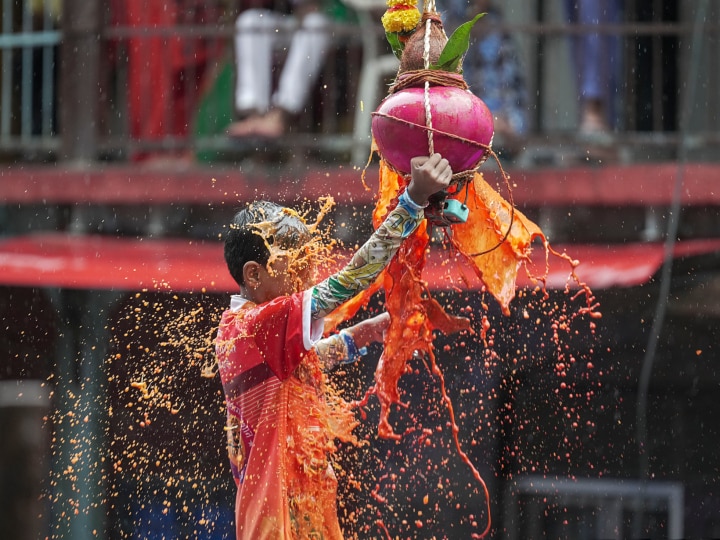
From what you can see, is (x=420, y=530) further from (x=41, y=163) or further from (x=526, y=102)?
(x=41, y=163)

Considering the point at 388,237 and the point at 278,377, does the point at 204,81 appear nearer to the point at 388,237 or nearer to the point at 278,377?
the point at 278,377

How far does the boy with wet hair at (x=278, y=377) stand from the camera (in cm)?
345

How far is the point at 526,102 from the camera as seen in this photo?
6.84 meters

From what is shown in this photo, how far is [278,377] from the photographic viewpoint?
3553mm

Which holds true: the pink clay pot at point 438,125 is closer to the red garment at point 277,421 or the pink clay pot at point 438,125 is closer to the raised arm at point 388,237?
the raised arm at point 388,237

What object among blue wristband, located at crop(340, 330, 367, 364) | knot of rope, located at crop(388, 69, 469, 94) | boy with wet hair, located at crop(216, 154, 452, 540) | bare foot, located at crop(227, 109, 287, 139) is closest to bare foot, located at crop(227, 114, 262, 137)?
bare foot, located at crop(227, 109, 287, 139)

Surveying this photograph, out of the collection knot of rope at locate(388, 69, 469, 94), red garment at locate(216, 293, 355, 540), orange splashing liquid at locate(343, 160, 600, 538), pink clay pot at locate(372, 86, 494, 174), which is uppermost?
knot of rope at locate(388, 69, 469, 94)

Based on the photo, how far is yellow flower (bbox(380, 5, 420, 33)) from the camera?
3.49 m

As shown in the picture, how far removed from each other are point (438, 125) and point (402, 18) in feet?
1.30

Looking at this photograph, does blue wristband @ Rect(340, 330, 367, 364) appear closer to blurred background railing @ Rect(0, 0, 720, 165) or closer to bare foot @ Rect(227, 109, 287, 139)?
blurred background railing @ Rect(0, 0, 720, 165)

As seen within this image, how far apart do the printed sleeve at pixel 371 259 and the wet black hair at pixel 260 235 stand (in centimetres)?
23

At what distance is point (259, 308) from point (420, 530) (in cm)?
298

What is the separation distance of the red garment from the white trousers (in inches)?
138

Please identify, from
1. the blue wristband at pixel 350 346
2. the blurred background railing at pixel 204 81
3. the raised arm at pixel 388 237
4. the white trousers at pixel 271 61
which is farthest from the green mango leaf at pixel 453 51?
the white trousers at pixel 271 61
